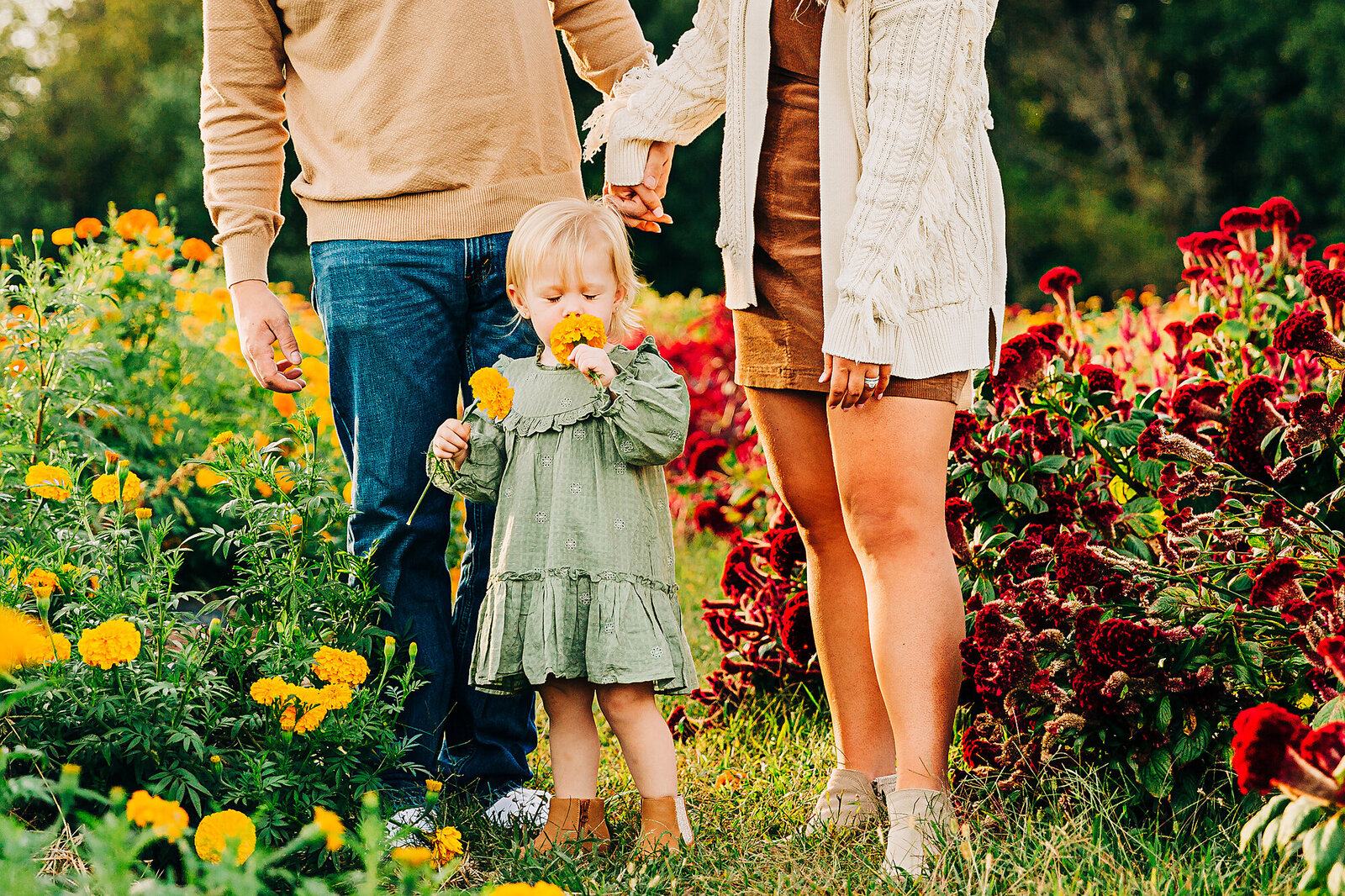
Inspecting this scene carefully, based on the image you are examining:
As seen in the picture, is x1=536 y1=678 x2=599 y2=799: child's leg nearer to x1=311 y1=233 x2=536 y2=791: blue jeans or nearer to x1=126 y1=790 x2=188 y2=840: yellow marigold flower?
x1=311 y1=233 x2=536 y2=791: blue jeans

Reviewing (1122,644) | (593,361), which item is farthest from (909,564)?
(593,361)

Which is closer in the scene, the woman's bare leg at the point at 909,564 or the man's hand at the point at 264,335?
the woman's bare leg at the point at 909,564

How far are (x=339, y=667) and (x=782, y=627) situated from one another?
1.31 metres

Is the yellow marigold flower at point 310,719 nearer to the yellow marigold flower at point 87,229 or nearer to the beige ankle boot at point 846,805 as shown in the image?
the beige ankle boot at point 846,805

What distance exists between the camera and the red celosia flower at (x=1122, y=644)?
6.75 feet

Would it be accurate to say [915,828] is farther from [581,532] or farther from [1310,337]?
[1310,337]

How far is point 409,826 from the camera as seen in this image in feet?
6.54

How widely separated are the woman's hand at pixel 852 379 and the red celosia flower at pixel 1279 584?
27.8 inches

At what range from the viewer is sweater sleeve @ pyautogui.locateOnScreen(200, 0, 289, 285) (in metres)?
2.33

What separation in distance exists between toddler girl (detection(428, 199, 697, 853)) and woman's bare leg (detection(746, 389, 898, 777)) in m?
0.21

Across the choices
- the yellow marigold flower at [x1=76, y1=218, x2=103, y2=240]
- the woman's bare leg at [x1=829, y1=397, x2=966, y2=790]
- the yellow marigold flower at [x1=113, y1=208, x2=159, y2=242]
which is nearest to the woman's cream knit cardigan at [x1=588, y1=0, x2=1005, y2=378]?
the woman's bare leg at [x1=829, y1=397, x2=966, y2=790]

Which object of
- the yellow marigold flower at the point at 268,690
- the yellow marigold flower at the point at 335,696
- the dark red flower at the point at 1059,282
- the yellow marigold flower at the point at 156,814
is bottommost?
the yellow marigold flower at the point at 335,696

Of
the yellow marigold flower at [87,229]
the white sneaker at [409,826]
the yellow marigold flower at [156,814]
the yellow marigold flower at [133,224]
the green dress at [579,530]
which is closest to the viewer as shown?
the yellow marigold flower at [156,814]

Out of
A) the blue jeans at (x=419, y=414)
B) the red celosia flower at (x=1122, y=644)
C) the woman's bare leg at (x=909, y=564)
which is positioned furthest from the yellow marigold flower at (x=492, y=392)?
the red celosia flower at (x=1122, y=644)
